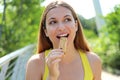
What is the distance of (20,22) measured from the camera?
10.7 metres

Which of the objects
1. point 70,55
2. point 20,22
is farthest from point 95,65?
point 20,22

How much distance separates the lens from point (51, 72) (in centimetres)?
221

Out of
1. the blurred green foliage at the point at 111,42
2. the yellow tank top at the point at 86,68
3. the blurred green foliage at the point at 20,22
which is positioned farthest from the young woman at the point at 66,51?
the blurred green foliage at the point at 111,42

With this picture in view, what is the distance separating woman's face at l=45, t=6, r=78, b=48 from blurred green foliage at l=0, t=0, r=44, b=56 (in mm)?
6782

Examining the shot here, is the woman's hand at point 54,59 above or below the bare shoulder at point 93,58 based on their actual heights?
above

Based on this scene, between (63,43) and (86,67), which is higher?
(63,43)

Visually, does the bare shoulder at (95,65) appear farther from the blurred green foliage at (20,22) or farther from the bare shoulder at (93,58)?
the blurred green foliage at (20,22)

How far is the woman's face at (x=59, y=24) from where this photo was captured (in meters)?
2.44

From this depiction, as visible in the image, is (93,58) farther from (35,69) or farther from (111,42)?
(111,42)

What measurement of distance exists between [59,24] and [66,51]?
310 millimetres

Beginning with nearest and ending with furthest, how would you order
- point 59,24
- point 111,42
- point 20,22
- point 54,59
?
1. point 54,59
2. point 59,24
3. point 20,22
4. point 111,42

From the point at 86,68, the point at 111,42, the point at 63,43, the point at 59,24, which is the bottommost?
the point at 111,42

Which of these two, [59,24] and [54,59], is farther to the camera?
[59,24]

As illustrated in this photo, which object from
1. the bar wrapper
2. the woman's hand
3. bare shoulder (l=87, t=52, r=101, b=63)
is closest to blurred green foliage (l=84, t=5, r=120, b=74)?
bare shoulder (l=87, t=52, r=101, b=63)
